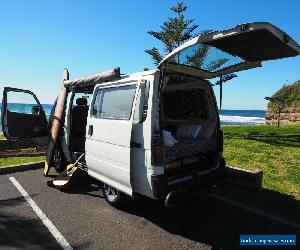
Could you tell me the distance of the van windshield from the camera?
4.92m

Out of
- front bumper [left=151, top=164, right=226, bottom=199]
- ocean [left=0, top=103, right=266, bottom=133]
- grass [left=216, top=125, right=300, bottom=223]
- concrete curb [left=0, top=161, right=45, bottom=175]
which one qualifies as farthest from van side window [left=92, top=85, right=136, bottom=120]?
concrete curb [left=0, top=161, right=45, bottom=175]

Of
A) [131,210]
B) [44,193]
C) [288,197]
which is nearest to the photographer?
[131,210]

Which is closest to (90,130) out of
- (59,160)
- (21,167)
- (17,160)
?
(59,160)

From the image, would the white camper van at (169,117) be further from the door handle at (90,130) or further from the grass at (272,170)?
the grass at (272,170)

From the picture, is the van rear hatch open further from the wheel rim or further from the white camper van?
the wheel rim

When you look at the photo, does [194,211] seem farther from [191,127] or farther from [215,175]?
[191,127]

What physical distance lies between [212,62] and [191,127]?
1218 millimetres

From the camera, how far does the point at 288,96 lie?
40562mm

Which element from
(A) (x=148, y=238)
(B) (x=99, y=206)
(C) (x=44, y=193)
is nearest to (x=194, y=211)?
(A) (x=148, y=238)

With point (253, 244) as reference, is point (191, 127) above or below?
above

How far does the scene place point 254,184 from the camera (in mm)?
6762

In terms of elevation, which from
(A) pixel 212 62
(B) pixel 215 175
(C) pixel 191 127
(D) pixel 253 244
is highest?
(A) pixel 212 62

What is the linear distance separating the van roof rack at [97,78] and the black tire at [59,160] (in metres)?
1.91

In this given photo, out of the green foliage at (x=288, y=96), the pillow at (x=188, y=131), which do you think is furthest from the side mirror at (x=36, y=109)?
the green foliage at (x=288, y=96)
